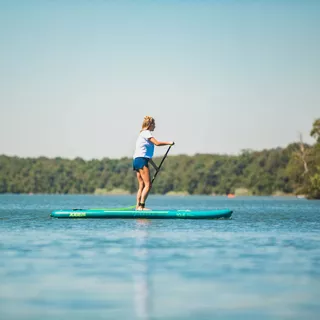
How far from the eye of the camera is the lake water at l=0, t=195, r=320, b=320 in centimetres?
862

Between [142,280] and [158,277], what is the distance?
33cm

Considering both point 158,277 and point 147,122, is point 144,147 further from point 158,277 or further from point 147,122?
point 158,277

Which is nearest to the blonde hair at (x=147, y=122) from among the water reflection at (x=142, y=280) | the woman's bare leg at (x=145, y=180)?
the woman's bare leg at (x=145, y=180)

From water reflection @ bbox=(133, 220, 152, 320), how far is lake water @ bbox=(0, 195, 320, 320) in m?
0.01

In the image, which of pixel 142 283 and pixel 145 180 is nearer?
pixel 142 283

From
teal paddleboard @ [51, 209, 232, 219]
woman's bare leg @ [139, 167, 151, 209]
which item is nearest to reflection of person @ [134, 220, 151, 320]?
teal paddleboard @ [51, 209, 232, 219]

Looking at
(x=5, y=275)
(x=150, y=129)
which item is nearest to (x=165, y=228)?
(x=150, y=129)

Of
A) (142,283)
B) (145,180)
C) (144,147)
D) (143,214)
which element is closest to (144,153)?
(144,147)

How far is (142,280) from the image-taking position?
34.4 ft

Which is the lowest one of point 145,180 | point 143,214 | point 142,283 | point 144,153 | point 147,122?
point 142,283

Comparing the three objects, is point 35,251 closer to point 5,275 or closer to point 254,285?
point 5,275

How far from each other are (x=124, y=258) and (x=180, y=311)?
4.49 metres

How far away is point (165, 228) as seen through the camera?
803 inches

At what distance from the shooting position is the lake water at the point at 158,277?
8625mm
